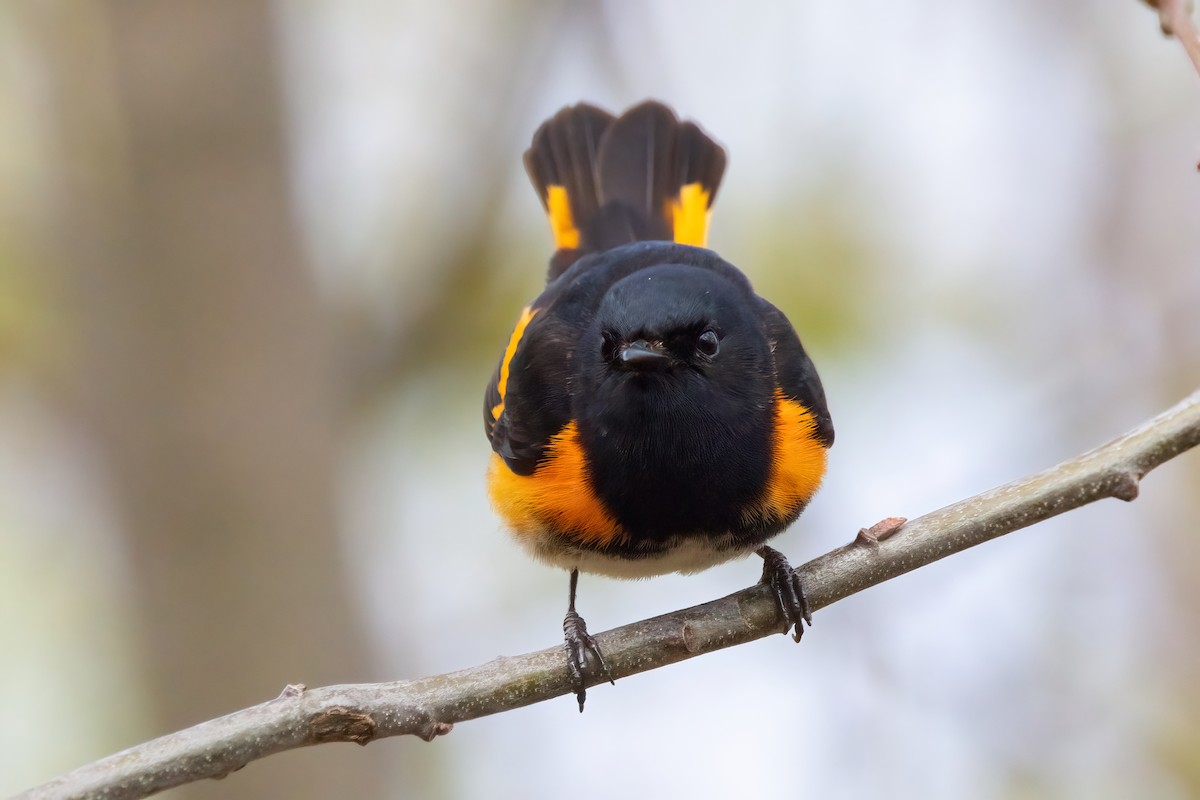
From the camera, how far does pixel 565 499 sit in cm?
300

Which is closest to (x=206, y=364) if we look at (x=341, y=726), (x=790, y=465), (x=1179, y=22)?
(x=790, y=465)

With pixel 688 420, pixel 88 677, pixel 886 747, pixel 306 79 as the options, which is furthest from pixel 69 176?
pixel 886 747

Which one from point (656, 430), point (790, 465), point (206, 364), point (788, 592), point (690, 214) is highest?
point (690, 214)

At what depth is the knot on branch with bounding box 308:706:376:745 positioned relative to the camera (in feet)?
7.21

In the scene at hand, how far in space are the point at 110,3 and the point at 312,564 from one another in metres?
2.33

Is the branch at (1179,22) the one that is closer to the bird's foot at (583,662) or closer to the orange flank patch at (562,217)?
the bird's foot at (583,662)

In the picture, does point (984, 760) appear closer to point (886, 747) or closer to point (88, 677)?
point (886, 747)

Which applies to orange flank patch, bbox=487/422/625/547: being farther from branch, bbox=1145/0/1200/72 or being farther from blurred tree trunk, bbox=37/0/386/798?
blurred tree trunk, bbox=37/0/386/798

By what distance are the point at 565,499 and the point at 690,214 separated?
175 centimetres

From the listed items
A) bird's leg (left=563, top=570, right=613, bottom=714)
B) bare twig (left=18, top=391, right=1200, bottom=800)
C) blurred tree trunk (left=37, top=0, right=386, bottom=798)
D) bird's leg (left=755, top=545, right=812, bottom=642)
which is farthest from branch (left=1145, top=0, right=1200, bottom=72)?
blurred tree trunk (left=37, top=0, right=386, bottom=798)

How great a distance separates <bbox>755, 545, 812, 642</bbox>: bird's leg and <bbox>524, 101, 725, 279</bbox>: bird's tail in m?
1.80

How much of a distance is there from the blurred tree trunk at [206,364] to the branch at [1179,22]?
362 cm

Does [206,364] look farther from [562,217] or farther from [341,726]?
[341,726]

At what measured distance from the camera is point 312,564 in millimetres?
4711
